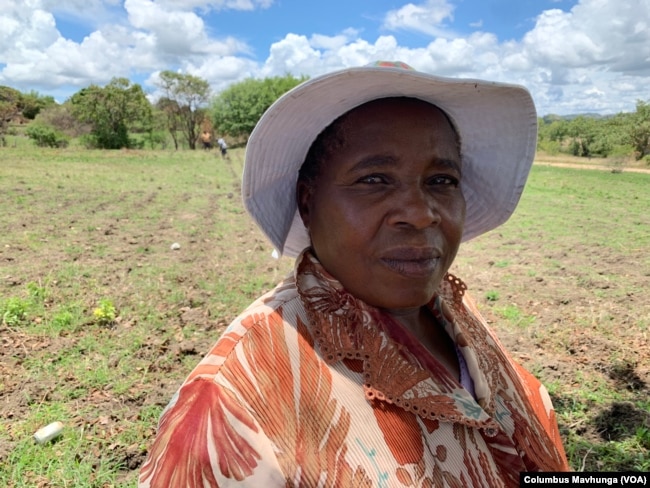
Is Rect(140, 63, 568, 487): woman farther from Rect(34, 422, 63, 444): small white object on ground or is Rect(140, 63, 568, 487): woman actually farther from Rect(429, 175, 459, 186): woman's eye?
Rect(34, 422, 63, 444): small white object on ground

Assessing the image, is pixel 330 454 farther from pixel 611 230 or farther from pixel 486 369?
pixel 611 230

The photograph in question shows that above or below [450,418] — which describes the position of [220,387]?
above

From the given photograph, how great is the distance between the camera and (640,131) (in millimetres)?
38656

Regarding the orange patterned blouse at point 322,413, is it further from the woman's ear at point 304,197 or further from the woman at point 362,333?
the woman's ear at point 304,197

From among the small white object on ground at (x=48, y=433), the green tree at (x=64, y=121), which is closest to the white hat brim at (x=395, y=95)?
the small white object on ground at (x=48, y=433)

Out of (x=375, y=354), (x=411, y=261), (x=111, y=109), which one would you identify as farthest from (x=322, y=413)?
(x=111, y=109)

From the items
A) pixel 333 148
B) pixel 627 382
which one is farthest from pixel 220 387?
pixel 627 382

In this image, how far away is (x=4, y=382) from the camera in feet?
11.6

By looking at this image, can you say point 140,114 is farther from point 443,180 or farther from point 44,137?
point 443,180

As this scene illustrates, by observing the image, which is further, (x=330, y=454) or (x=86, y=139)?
(x=86, y=139)

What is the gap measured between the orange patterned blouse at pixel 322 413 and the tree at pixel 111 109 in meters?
35.9

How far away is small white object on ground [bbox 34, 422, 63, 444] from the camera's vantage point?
9.44ft

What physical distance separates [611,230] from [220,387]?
10.7 metres

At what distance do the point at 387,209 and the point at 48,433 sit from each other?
9.12 feet
